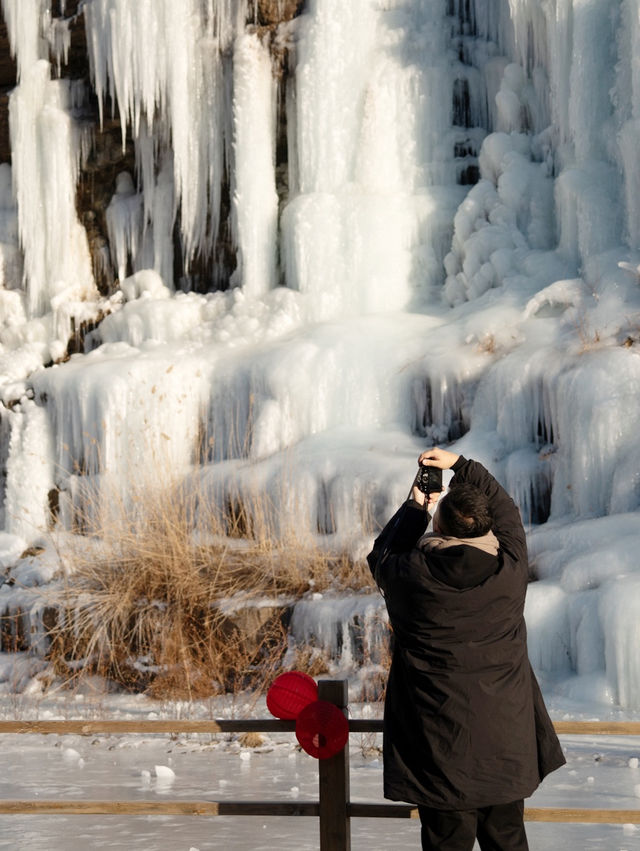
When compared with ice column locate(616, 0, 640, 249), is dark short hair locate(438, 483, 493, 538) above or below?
below

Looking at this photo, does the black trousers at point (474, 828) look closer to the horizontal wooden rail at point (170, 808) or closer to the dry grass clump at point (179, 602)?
the horizontal wooden rail at point (170, 808)

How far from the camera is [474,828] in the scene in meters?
2.71

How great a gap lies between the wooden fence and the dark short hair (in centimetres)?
64

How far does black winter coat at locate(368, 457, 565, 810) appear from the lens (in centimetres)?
266

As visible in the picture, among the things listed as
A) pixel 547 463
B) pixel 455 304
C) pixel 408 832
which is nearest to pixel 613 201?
pixel 455 304

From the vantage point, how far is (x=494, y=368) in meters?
9.48

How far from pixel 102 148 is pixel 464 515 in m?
11.9

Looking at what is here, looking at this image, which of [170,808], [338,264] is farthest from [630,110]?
[170,808]

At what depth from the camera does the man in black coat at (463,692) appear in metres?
2.66

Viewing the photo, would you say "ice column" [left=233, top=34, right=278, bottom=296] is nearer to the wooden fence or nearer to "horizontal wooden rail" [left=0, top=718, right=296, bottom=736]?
"horizontal wooden rail" [left=0, top=718, right=296, bottom=736]

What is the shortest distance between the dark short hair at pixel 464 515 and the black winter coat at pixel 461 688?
2.4 inches

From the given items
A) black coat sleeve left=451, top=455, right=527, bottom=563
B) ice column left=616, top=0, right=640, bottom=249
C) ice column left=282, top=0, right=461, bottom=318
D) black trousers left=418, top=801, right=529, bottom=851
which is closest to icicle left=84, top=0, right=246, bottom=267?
ice column left=282, top=0, right=461, bottom=318

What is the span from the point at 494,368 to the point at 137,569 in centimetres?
338

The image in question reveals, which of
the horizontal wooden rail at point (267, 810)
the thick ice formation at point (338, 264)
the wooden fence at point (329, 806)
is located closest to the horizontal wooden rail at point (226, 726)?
the wooden fence at point (329, 806)
